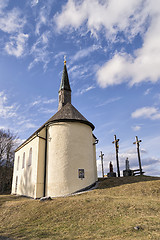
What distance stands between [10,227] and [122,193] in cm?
876

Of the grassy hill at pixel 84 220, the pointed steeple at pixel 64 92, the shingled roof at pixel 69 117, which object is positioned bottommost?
the grassy hill at pixel 84 220

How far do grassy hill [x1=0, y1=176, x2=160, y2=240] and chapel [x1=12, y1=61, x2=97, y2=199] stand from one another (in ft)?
14.1

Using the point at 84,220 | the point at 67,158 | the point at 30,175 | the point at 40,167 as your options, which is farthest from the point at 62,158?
the point at 84,220

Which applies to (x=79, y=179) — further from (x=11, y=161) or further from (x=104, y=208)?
(x=11, y=161)

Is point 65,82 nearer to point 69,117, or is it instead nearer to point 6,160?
point 69,117

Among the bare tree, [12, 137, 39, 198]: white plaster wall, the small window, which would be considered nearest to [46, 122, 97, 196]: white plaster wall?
the small window

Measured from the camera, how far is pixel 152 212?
9969 millimetres

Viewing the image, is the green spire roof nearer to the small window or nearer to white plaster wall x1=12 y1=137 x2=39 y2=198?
white plaster wall x1=12 y1=137 x2=39 y2=198

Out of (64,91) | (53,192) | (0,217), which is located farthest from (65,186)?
(64,91)

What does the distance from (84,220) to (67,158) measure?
352 inches

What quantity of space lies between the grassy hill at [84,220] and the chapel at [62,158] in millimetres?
4307

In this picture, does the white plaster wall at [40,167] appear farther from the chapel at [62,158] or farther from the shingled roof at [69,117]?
the shingled roof at [69,117]

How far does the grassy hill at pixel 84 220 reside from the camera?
779 centimetres

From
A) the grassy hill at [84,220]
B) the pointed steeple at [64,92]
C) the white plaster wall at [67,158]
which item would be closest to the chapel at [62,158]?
the white plaster wall at [67,158]
